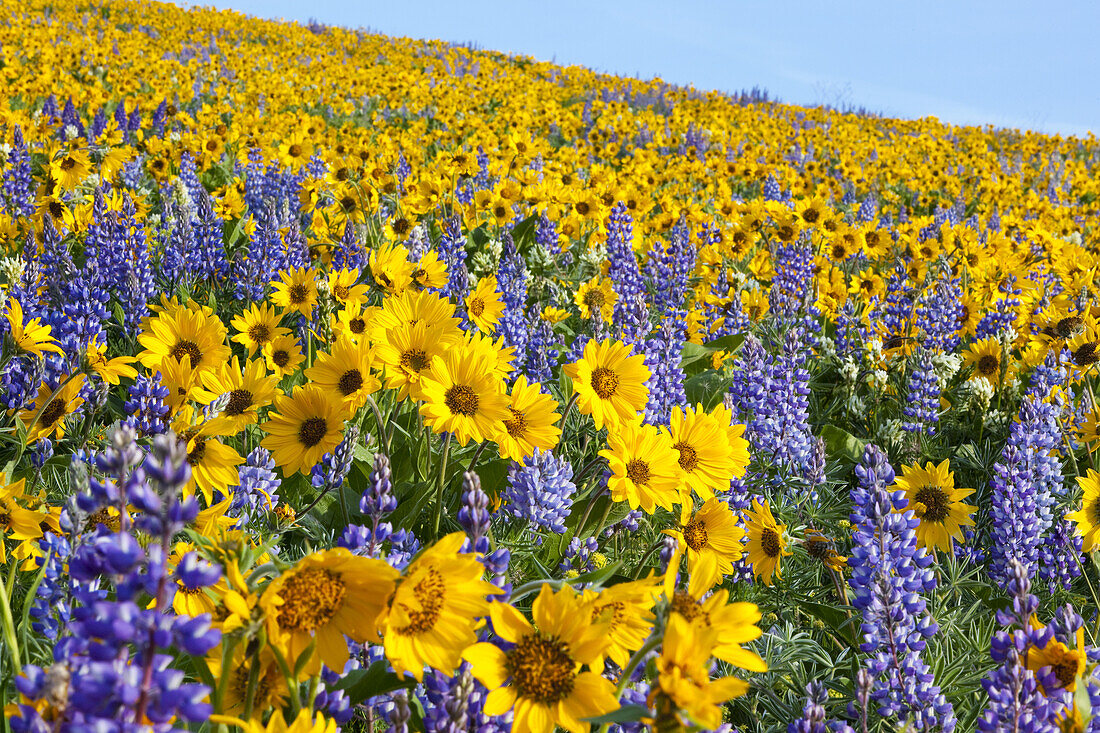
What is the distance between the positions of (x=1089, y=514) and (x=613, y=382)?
1.98 metres

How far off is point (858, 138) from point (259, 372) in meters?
16.2

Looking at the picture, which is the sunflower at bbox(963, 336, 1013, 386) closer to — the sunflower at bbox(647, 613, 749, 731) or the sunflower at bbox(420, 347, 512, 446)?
the sunflower at bbox(420, 347, 512, 446)

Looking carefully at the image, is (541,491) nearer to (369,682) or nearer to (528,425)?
(528,425)

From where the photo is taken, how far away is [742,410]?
12.1ft

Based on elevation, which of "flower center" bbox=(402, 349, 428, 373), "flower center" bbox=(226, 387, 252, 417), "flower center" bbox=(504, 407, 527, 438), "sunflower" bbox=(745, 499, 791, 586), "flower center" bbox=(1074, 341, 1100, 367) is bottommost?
"sunflower" bbox=(745, 499, 791, 586)

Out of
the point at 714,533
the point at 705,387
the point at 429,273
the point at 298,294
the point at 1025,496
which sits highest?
the point at 429,273

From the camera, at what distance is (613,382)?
2393 mm

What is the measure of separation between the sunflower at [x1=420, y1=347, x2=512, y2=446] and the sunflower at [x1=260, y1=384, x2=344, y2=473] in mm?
366

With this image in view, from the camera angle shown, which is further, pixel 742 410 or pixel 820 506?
pixel 742 410

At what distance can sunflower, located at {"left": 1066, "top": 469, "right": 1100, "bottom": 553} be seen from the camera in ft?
8.82

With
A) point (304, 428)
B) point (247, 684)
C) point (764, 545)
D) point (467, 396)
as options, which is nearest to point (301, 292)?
point (304, 428)

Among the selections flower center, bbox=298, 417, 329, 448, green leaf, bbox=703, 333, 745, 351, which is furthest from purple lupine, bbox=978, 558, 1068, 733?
green leaf, bbox=703, 333, 745, 351

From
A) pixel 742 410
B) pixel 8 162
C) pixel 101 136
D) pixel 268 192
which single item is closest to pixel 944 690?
pixel 742 410

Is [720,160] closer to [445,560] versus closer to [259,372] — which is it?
[259,372]
